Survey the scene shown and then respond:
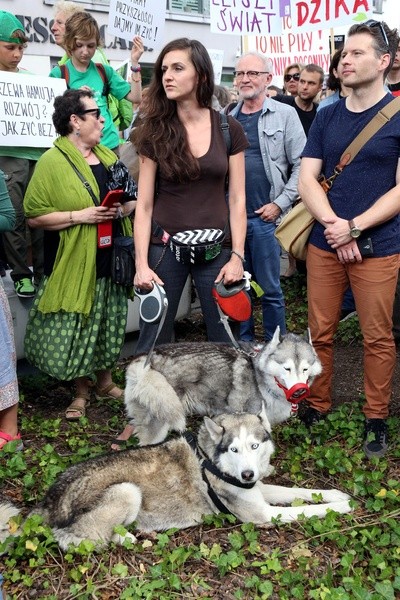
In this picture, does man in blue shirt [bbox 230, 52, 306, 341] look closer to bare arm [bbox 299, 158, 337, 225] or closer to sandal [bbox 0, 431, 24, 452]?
bare arm [bbox 299, 158, 337, 225]

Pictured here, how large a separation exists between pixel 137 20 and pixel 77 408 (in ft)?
15.6

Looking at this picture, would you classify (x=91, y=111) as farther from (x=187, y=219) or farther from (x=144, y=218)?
(x=187, y=219)

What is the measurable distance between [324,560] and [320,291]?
1.64 metres

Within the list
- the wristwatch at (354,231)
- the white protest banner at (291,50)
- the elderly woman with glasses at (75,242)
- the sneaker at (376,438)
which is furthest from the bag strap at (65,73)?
the white protest banner at (291,50)

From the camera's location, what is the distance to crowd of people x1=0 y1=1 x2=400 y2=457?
153 inches

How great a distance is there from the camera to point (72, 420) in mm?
4828

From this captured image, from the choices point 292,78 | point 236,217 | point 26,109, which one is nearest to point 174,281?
point 236,217

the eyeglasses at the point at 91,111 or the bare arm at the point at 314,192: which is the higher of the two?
the eyeglasses at the point at 91,111

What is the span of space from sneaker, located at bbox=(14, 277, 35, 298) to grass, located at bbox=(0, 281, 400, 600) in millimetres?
1581

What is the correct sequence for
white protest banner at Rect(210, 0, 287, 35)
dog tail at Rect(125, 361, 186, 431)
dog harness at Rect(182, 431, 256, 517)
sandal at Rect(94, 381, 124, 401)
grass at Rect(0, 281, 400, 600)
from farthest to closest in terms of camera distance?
white protest banner at Rect(210, 0, 287, 35)
sandal at Rect(94, 381, 124, 401)
dog tail at Rect(125, 361, 186, 431)
dog harness at Rect(182, 431, 256, 517)
grass at Rect(0, 281, 400, 600)

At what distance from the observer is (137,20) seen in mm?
7754

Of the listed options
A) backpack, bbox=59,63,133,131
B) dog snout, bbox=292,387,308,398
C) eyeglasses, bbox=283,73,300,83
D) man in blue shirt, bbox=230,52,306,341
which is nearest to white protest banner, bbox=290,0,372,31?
eyeglasses, bbox=283,73,300,83

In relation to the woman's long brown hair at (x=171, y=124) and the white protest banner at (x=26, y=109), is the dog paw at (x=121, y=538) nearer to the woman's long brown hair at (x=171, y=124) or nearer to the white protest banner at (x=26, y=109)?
the woman's long brown hair at (x=171, y=124)

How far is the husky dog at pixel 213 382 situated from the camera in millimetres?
3875
